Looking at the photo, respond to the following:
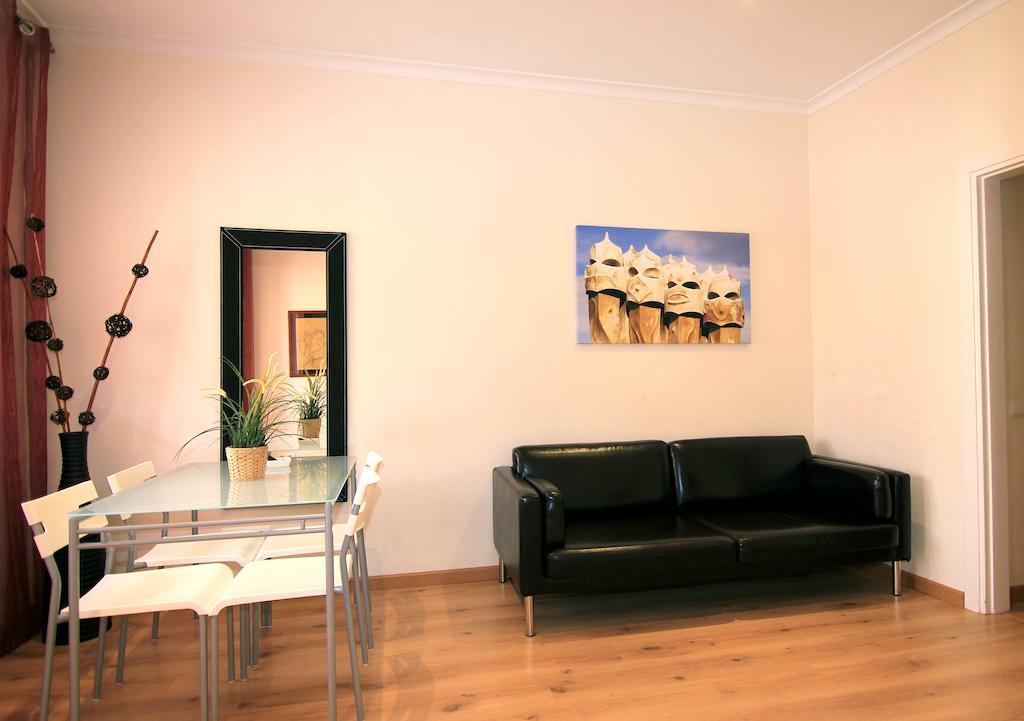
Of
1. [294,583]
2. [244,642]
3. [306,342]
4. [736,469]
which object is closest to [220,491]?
[294,583]

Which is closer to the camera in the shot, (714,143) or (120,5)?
(120,5)

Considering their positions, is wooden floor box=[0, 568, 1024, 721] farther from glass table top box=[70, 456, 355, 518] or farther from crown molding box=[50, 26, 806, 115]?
crown molding box=[50, 26, 806, 115]

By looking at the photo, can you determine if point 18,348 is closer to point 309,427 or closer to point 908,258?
point 309,427

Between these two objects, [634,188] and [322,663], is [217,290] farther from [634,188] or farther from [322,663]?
[634,188]

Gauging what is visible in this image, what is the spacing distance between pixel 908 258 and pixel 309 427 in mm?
3458

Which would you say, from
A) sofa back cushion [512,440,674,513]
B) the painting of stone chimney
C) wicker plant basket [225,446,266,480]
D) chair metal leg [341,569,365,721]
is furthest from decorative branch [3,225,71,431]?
the painting of stone chimney

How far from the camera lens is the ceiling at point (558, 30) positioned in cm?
300

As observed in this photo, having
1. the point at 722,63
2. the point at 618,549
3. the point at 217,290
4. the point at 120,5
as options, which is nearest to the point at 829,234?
the point at 722,63

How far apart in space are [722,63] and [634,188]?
0.84m

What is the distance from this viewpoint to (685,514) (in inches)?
136

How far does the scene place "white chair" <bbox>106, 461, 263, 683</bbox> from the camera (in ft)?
8.21

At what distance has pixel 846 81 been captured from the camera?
12.4ft

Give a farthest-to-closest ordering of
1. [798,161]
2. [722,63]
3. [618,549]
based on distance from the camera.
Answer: [798,161] → [722,63] → [618,549]

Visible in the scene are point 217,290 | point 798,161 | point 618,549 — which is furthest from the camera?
point 798,161
